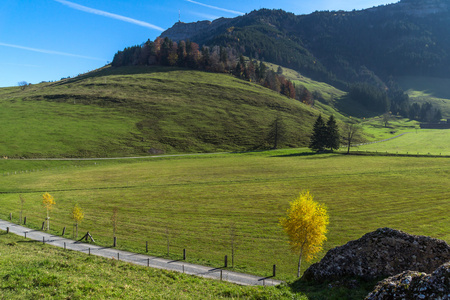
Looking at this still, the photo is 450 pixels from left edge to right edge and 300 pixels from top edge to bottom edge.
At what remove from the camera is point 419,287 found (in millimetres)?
8703

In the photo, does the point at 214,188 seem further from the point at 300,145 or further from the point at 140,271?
the point at 300,145

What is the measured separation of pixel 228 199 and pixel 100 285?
42.8 meters

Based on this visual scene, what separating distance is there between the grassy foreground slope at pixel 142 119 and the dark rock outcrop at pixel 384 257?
108 metres

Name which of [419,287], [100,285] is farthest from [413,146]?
[100,285]

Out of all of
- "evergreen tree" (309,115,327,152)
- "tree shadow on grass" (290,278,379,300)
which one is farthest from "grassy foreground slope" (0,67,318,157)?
"tree shadow on grass" (290,278,379,300)

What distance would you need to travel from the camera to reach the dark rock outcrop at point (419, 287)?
27.3ft

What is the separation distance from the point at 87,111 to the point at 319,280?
161m

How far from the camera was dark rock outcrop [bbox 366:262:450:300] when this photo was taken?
8.34 metres

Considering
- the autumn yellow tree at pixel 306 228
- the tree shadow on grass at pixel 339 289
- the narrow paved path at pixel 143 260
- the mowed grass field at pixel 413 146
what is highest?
the mowed grass field at pixel 413 146

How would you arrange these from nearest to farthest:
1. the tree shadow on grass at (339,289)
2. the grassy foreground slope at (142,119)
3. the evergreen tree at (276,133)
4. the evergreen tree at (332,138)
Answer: the tree shadow on grass at (339,289), the grassy foreground slope at (142,119), the evergreen tree at (332,138), the evergreen tree at (276,133)

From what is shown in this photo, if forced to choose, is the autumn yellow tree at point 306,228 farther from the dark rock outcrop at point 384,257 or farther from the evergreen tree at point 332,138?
the evergreen tree at point 332,138

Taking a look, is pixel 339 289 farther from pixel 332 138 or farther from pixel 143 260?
pixel 332 138

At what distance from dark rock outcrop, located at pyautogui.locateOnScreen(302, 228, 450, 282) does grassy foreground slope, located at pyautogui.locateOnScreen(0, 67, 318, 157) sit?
353 feet

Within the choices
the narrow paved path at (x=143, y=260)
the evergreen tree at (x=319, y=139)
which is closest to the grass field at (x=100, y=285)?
the narrow paved path at (x=143, y=260)
